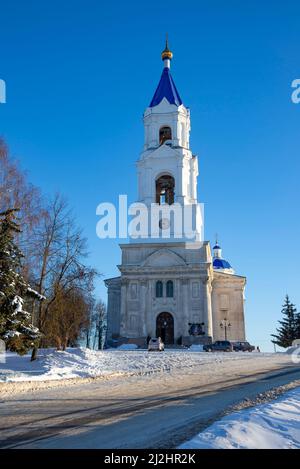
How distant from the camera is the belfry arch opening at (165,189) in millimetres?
57250

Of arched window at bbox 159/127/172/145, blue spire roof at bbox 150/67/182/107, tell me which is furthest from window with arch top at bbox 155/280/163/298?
blue spire roof at bbox 150/67/182/107

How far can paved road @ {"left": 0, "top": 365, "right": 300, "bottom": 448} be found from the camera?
7.09m

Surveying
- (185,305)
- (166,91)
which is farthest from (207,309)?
(166,91)

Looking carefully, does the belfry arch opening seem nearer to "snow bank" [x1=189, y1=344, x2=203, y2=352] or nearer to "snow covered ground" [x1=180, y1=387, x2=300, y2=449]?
"snow bank" [x1=189, y1=344, x2=203, y2=352]

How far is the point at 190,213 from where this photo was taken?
54.4 meters

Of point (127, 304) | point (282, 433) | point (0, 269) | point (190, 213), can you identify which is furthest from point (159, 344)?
point (282, 433)

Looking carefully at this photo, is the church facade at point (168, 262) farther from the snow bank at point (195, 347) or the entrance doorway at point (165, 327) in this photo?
the snow bank at point (195, 347)

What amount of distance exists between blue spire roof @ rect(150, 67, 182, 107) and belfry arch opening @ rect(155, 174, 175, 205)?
31.4 ft

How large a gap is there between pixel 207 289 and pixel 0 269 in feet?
130

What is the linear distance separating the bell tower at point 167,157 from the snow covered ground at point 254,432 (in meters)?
46.3

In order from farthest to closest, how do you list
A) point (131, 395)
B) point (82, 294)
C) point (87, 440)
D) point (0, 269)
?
point (82, 294) < point (0, 269) < point (131, 395) < point (87, 440)

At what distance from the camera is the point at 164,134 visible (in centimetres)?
5906

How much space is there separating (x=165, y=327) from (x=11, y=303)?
39.3 meters

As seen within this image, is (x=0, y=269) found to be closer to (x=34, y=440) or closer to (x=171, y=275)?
(x=34, y=440)
